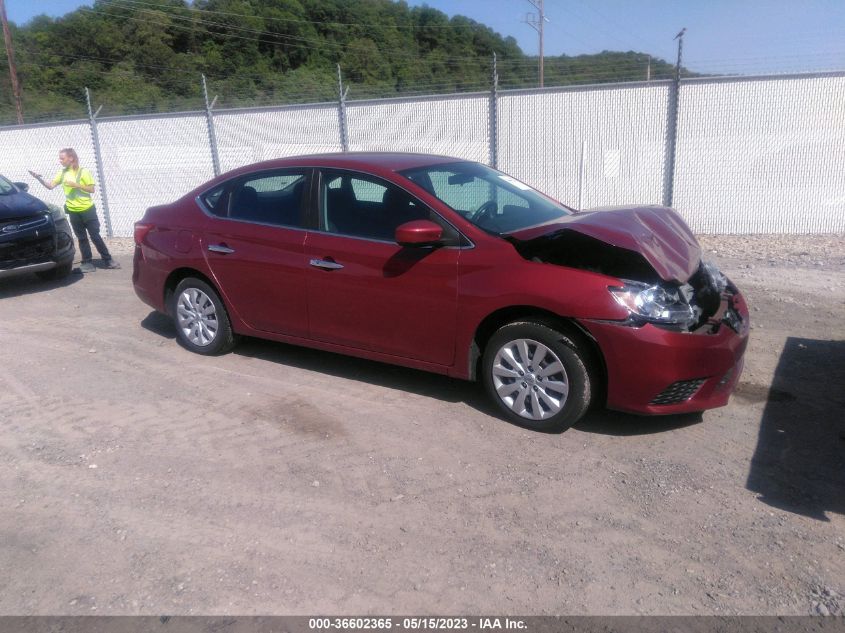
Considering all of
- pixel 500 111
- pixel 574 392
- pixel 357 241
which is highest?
pixel 500 111

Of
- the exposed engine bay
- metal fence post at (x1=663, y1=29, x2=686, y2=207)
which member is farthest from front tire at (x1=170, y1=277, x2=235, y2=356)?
metal fence post at (x1=663, y1=29, x2=686, y2=207)

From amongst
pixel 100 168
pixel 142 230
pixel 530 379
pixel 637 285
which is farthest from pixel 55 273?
pixel 637 285

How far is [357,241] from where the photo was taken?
521cm

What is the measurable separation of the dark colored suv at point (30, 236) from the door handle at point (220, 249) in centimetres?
397

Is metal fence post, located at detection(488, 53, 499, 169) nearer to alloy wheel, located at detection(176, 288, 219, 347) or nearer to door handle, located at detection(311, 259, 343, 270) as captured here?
alloy wheel, located at detection(176, 288, 219, 347)

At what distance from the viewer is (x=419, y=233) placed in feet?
15.5

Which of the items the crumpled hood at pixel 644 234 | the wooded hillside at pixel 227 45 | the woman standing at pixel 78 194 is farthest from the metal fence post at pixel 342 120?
the wooded hillside at pixel 227 45

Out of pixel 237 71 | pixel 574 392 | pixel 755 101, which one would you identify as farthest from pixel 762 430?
pixel 237 71

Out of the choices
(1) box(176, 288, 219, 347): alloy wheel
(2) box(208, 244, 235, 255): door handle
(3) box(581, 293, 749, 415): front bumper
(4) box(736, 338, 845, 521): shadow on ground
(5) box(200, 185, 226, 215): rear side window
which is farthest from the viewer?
(1) box(176, 288, 219, 347): alloy wheel

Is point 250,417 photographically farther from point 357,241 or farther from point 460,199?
point 460,199

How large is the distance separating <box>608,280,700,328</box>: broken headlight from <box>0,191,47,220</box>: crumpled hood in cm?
732

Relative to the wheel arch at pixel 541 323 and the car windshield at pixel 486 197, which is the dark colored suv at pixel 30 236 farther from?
the wheel arch at pixel 541 323

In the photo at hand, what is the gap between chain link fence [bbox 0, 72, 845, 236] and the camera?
420 inches

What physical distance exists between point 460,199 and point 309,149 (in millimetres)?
8171
